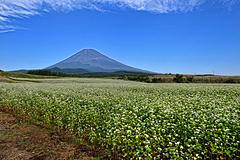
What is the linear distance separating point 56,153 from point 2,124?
5.84 meters

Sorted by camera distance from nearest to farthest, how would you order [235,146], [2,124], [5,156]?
[235,146] → [5,156] → [2,124]

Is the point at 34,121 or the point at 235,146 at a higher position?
the point at 235,146

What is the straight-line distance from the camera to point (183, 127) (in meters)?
6.27

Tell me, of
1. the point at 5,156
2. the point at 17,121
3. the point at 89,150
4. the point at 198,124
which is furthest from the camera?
the point at 17,121

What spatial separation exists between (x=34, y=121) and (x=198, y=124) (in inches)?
397

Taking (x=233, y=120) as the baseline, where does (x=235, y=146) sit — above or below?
below

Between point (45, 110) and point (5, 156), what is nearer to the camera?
point (5, 156)

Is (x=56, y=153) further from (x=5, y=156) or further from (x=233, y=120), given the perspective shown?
(x=233, y=120)

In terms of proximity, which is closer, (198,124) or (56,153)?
(198,124)

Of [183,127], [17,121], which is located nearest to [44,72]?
[17,121]

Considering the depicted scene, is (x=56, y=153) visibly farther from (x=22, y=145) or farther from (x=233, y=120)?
(x=233, y=120)

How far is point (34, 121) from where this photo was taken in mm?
10766

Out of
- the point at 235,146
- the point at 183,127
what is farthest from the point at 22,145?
the point at 235,146

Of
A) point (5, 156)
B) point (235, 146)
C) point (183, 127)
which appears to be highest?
point (183, 127)
